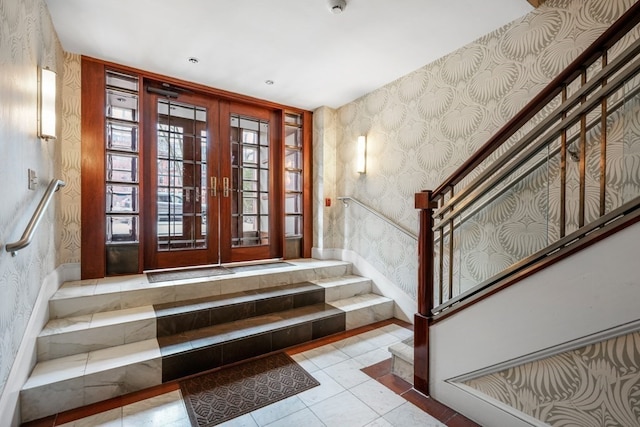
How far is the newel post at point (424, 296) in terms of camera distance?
2031mm

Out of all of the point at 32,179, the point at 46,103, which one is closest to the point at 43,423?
the point at 32,179

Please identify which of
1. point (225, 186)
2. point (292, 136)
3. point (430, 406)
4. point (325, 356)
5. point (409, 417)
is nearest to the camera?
point (409, 417)

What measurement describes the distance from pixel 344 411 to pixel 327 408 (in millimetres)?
111

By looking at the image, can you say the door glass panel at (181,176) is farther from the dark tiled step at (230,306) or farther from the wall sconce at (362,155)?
the wall sconce at (362,155)

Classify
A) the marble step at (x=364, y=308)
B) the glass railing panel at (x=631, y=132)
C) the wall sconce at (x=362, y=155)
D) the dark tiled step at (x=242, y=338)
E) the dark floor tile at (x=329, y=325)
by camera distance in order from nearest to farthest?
the glass railing panel at (x=631, y=132), the dark tiled step at (x=242, y=338), the dark floor tile at (x=329, y=325), the marble step at (x=364, y=308), the wall sconce at (x=362, y=155)

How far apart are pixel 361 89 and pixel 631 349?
3390 mm

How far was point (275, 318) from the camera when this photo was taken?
2883mm

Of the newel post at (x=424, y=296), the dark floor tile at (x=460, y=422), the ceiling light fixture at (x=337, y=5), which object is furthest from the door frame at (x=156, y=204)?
the dark floor tile at (x=460, y=422)

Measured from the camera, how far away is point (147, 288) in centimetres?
274

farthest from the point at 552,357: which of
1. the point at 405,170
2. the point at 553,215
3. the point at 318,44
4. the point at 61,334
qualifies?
the point at 61,334

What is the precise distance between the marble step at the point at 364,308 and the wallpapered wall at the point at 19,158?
2.52m

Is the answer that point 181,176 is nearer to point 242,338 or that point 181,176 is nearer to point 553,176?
point 242,338

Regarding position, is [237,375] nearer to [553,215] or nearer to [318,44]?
[553,215]

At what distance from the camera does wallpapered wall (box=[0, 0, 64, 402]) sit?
4.86 ft
